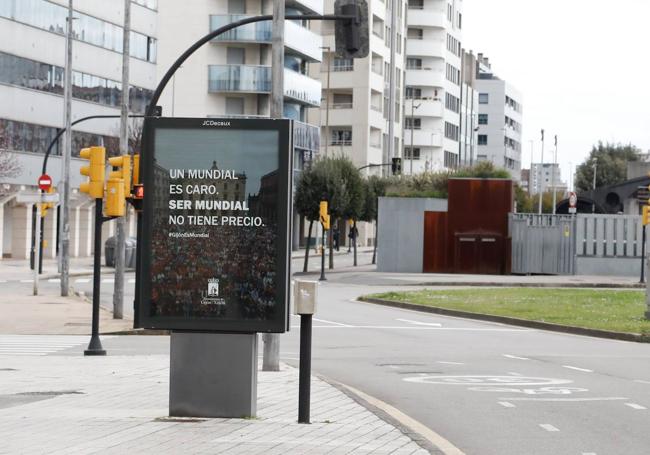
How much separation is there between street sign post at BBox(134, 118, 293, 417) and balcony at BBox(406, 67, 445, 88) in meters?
120

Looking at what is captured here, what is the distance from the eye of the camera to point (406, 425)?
1210 centimetres

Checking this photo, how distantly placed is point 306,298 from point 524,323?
19915 millimetres

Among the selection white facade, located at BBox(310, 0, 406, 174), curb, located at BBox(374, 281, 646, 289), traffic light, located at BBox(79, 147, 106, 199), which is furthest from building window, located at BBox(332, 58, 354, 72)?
traffic light, located at BBox(79, 147, 106, 199)

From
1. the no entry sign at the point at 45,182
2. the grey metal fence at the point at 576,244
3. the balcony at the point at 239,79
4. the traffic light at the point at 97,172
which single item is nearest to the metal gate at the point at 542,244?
the grey metal fence at the point at 576,244

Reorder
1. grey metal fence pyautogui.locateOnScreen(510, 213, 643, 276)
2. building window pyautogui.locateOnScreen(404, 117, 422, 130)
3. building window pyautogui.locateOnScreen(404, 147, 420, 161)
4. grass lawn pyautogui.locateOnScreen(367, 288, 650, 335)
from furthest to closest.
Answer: building window pyautogui.locateOnScreen(404, 147, 420, 161) → building window pyautogui.locateOnScreen(404, 117, 422, 130) → grey metal fence pyautogui.locateOnScreen(510, 213, 643, 276) → grass lawn pyautogui.locateOnScreen(367, 288, 650, 335)

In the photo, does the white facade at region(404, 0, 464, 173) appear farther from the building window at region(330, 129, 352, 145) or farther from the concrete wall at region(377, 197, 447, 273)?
the concrete wall at region(377, 197, 447, 273)

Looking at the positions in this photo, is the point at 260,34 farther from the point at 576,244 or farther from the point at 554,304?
the point at 554,304

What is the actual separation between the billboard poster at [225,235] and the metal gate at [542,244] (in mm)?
47548

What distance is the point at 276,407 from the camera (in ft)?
42.3

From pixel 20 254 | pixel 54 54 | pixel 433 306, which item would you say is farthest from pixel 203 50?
pixel 433 306

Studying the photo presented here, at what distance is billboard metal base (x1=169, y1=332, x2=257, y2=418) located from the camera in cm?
1180

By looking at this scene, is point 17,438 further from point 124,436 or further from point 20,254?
point 20,254

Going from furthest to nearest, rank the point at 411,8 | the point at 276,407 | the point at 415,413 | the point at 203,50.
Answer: the point at 411,8 → the point at 203,50 → the point at 415,413 → the point at 276,407

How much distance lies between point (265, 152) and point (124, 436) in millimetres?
2723
